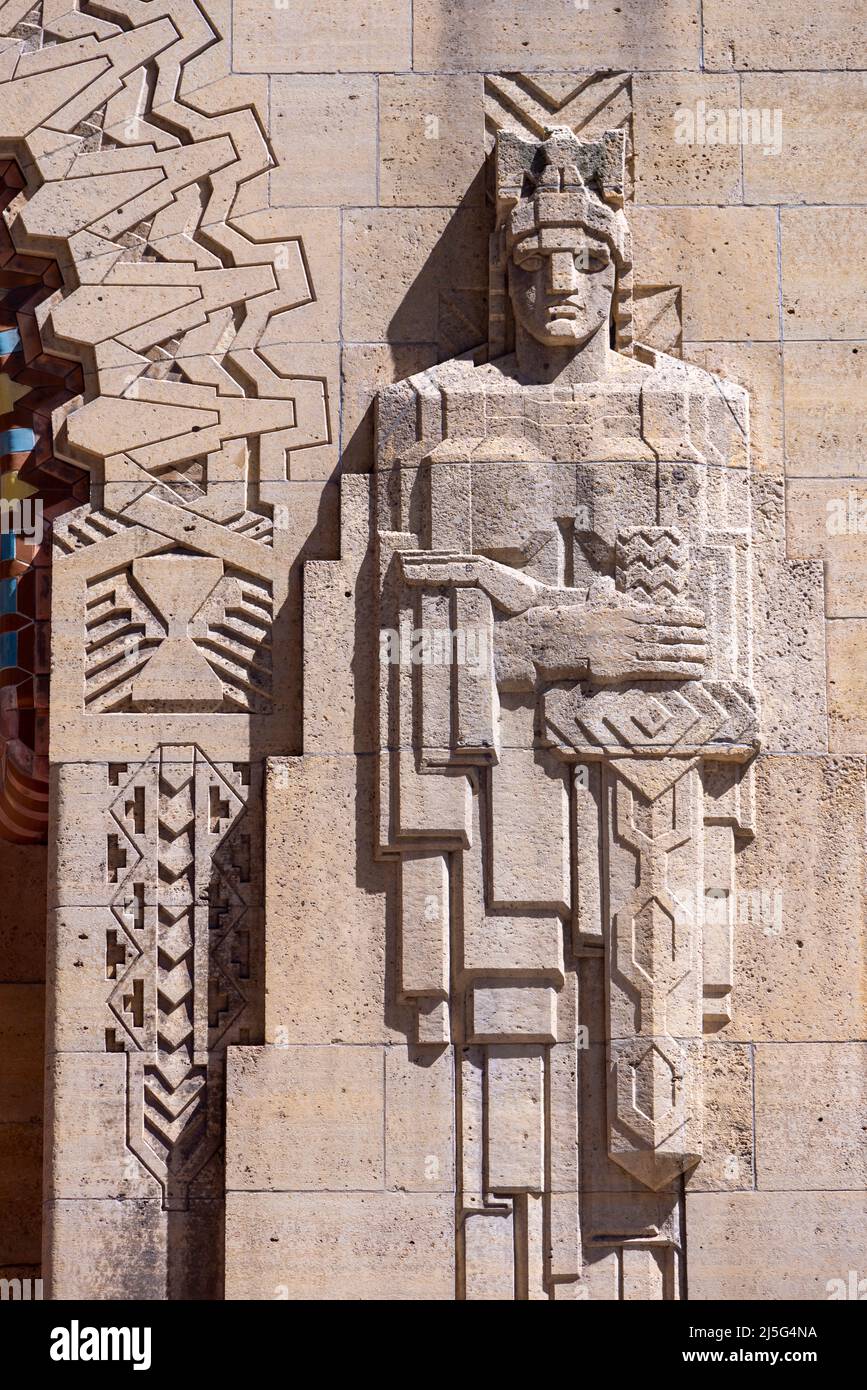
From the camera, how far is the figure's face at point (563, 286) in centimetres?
1037

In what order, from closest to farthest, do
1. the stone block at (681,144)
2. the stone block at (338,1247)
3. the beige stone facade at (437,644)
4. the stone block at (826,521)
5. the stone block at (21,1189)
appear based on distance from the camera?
the stone block at (338,1247) < the beige stone facade at (437,644) < the stone block at (826,521) < the stone block at (681,144) < the stone block at (21,1189)

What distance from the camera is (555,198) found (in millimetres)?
10383

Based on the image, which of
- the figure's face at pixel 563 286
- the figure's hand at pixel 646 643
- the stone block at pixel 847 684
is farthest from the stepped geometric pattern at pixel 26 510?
the stone block at pixel 847 684

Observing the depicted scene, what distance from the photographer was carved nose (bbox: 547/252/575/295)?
1034 cm

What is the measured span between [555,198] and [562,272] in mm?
334

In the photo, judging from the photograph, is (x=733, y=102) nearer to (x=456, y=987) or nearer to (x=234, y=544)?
(x=234, y=544)

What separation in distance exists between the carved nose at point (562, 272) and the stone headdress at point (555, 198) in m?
0.13

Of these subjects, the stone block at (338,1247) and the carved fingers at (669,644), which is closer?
the stone block at (338,1247)

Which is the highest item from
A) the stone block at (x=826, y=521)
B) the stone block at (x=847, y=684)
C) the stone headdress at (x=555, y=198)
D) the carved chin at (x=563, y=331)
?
the stone headdress at (x=555, y=198)

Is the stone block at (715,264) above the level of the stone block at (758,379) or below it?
above

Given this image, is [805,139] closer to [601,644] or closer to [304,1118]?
[601,644]

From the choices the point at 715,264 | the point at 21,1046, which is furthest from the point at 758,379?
the point at 21,1046

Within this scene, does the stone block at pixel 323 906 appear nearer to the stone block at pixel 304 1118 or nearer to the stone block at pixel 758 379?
the stone block at pixel 304 1118
